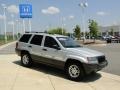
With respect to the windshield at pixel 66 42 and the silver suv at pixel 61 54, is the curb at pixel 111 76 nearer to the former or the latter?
the silver suv at pixel 61 54

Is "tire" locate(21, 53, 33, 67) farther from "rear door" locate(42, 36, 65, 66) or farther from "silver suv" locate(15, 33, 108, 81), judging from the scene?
"rear door" locate(42, 36, 65, 66)

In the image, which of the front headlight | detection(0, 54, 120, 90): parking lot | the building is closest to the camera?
detection(0, 54, 120, 90): parking lot

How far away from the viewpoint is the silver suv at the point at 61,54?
36.1 feet

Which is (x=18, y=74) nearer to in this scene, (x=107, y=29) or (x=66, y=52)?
(x=66, y=52)

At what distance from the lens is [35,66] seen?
1409 cm

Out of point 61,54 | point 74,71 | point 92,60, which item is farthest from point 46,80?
point 92,60

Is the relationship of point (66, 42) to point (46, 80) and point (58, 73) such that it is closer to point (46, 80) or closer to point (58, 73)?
point (58, 73)

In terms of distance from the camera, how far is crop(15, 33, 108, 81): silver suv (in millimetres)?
11000

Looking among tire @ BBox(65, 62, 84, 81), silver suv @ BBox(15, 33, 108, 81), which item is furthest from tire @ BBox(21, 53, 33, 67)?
tire @ BBox(65, 62, 84, 81)

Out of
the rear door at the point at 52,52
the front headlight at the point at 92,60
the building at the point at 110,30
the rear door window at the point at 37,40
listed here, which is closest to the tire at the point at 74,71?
the front headlight at the point at 92,60

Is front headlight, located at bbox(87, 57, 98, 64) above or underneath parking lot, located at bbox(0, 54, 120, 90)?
above

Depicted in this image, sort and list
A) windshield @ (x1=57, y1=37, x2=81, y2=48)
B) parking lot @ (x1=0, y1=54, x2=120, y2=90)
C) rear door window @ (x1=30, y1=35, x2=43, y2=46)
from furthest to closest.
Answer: rear door window @ (x1=30, y1=35, x2=43, y2=46), windshield @ (x1=57, y1=37, x2=81, y2=48), parking lot @ (x1=0, y1=54, x2=120, y2=90)

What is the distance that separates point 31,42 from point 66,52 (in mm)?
2826

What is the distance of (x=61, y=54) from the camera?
11727 mm
